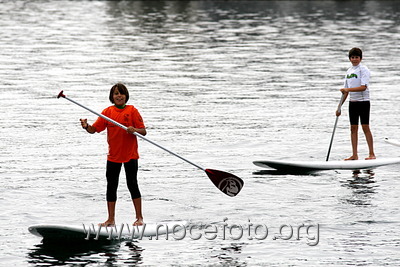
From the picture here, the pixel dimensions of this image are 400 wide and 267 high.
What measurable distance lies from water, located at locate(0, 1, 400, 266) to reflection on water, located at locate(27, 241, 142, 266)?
0.07 feet

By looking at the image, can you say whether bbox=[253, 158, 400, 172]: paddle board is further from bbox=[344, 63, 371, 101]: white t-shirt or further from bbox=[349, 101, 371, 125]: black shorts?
bbox=[344, 63, 371, 101]: white t-shirt

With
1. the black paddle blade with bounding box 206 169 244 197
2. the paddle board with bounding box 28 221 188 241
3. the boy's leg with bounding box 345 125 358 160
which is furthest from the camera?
the boy's leg with bounding box 345 125 358 160

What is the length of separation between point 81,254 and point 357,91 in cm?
625

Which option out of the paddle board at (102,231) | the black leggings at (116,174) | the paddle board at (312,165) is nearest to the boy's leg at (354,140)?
the paddle board at (312,165)

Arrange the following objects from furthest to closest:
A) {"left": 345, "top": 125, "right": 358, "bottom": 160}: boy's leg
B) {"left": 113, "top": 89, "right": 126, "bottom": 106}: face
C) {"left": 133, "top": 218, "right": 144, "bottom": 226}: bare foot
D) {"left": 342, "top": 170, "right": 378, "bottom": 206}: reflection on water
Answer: {"left": 345, "top": 125, "right": 358, "bottom": 160}: boy's leg, {"left": 342, "top": 170, "right": 378, "bottom": 206}: reflection on water, {"left": 133, "top": 218, "right": 144, "bottom": 226}: bare foot, {"left": 113, "top": 89, "right": 126, "bottom": 106}: face

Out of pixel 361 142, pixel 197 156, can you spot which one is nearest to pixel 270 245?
pixel 197 156

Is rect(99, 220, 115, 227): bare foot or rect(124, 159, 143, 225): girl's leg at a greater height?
rect(124, 159, 143, 225): girl's leg

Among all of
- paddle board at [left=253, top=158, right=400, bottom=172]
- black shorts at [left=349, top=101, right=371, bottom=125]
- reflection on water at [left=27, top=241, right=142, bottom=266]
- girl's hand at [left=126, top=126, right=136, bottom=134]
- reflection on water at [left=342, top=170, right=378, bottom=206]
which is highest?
girl's hand at [left=126, top=126, right=136, bottom=134]

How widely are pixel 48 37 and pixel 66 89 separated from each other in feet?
62.4

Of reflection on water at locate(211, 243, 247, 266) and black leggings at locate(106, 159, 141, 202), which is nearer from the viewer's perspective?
reflection on water at locate(211, 243, 247, 266)

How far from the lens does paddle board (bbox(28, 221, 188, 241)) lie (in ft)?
31.8

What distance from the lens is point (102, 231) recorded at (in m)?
9.91

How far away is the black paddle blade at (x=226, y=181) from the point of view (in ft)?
35.3

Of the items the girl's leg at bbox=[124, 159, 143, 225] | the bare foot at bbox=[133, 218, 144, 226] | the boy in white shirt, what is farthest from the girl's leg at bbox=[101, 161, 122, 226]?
the boy in white shirt
